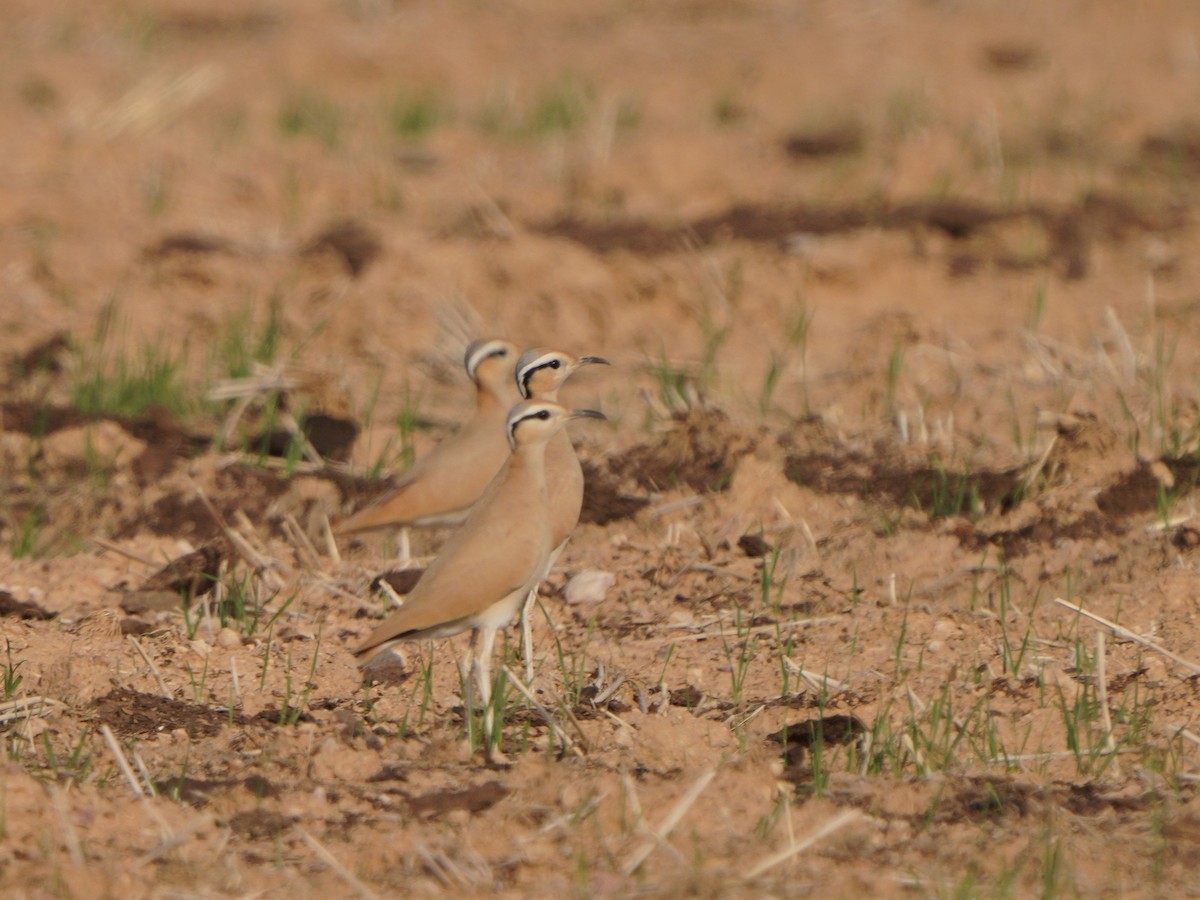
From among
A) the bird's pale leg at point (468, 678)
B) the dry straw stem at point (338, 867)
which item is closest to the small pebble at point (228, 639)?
the bird's pale leg at point (468, 678)

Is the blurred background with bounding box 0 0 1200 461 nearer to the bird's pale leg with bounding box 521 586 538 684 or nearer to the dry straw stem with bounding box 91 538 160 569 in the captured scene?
the dry straw stem with bounding box 91 538 160 569

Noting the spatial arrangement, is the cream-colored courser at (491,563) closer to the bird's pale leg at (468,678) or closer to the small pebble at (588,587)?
the bird's pale leg at (468,678)

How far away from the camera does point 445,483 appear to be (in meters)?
5.47

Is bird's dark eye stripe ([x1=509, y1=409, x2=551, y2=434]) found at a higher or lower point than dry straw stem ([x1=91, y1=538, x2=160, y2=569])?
higher

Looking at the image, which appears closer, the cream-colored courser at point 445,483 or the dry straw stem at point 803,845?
the dry straw stem at point 803,845

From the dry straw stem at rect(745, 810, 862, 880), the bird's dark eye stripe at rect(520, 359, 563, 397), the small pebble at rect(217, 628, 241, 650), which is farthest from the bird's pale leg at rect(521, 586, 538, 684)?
the dry straw stem at rect(745, 810, 862, 880)

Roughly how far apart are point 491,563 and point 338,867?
3.10 ft

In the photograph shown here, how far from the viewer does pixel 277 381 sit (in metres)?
6.69

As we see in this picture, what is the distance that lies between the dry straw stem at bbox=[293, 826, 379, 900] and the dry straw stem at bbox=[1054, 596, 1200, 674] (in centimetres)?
188

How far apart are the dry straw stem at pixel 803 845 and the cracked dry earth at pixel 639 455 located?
0.5 inches

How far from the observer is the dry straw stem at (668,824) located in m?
3.55

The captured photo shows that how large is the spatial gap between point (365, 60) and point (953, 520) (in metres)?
7.25

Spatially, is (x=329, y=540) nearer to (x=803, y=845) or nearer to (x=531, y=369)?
(x=531, y=369)

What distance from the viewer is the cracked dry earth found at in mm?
3789
